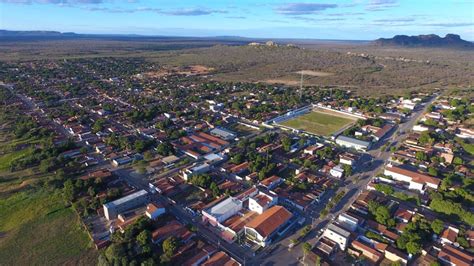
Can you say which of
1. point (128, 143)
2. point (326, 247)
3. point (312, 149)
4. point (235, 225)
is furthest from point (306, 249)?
point (128, 143)

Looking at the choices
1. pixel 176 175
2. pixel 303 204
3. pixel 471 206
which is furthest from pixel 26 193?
pixel 471 206

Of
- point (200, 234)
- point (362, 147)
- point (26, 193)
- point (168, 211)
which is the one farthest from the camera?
point (362, 147)

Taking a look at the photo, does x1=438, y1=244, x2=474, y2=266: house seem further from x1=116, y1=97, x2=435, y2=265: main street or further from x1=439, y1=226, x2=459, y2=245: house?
x1=116, y1=97, x2=435, y2=265: main street

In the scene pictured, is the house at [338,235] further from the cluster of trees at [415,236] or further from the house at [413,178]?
the house at [413,178]

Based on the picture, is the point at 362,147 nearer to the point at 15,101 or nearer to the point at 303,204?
the point at 303,204

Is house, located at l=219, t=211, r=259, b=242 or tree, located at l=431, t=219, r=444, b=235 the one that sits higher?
tree, located at l=431, t=219, r=444, b=235

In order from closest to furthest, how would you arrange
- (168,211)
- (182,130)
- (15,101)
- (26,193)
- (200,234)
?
(200,234) < (168,211) < (26,193) < (182,130) < (15,101)

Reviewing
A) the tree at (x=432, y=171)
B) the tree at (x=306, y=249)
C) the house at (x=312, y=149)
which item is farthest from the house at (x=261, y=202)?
the tree at (x=432, y=171)

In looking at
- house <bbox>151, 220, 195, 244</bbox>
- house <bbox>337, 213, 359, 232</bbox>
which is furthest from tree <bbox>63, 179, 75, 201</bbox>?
house <bbox>337, 213, 359, 232</bbox>
